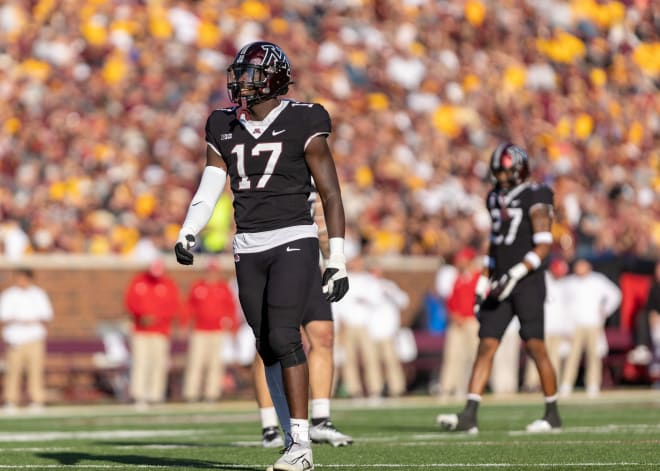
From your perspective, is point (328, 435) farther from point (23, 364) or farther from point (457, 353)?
point (457, 353)

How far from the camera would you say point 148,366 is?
2050 centimetres

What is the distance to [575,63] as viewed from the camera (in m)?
29.9

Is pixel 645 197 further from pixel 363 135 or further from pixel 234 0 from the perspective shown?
pixel 234 0

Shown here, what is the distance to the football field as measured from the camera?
889cm

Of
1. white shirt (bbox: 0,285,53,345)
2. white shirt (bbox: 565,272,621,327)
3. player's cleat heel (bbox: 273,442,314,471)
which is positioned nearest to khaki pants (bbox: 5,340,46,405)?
white shirt (bbox: 0,285,53,345)

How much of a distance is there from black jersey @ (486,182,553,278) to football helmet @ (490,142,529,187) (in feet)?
0.23

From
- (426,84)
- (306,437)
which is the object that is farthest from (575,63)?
(306,437)

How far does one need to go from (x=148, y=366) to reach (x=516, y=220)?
936cm

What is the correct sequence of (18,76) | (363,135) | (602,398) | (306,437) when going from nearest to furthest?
(306,437) → (602,398) → (18,76) → (363,135)

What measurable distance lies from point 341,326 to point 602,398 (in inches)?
159

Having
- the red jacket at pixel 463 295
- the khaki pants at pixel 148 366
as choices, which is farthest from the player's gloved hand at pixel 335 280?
the red jacket at pixel 463 295

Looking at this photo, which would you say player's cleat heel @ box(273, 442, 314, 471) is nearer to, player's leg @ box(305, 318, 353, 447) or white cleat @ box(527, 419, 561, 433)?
player's leg @ box(305, 318, 353, 447)

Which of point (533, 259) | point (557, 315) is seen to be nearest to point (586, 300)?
point (557, 315)

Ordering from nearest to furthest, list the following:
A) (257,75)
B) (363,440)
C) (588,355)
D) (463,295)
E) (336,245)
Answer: (336,245) < (257,75) < (363,440) < (463,295) < (588,355)
